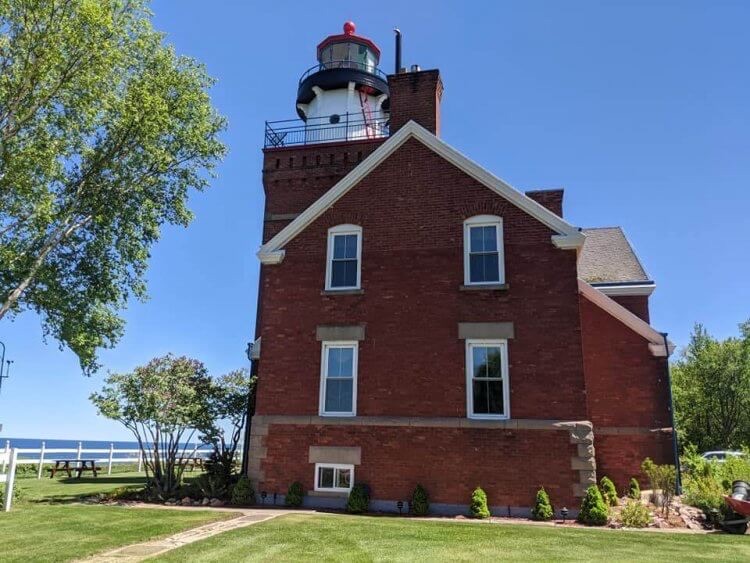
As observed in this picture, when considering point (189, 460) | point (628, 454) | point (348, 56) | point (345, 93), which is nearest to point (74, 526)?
point (189, 460)

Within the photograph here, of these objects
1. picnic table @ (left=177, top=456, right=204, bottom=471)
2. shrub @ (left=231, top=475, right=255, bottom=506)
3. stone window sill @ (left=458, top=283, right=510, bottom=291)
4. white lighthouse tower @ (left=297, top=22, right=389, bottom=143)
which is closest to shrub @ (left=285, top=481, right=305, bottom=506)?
shrub @ (left=231, top=475, right=255, bottom=506)

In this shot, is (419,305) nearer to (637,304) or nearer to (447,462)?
(447,462)

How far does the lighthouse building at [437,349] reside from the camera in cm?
1383

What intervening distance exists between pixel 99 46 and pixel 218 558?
44.7 ft

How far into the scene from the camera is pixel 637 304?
20.5m

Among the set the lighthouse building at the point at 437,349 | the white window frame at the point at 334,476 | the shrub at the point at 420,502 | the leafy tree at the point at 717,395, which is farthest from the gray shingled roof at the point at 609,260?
the leafy tree at the point at 717,395

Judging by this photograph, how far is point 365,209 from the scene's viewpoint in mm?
16266

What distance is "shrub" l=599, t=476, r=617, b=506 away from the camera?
1451cm

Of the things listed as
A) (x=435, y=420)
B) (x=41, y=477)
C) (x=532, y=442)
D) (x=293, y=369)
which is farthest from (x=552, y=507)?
(x=41, y=477)

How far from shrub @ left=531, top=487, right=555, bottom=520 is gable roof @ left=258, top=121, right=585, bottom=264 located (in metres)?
5.82

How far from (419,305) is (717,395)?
3614 cm

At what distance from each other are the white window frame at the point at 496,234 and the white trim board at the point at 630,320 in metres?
3.38

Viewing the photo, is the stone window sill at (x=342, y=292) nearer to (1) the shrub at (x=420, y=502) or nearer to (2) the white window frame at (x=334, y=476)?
(2) the white window frame at (x=334, y=476)

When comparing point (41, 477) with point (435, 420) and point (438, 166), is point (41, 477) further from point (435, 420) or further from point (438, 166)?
point (438, 166)
